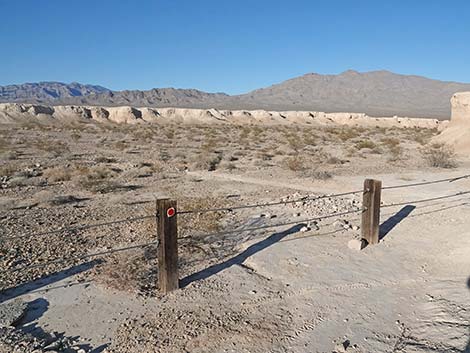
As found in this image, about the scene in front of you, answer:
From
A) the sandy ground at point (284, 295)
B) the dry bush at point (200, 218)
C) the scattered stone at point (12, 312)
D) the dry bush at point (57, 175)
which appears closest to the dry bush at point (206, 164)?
the dry bush at point (57, 175)

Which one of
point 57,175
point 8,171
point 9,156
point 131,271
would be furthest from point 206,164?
point 131,271

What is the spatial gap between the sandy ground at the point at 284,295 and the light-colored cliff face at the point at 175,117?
60.2m

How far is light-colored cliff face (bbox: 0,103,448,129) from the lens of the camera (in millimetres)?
66000

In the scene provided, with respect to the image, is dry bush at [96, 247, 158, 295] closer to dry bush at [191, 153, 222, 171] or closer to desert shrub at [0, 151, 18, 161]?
dry bush at [191, 153, 222, 171]

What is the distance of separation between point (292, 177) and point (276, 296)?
1026 cm

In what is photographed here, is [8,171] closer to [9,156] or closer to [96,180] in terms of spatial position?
[96,180]

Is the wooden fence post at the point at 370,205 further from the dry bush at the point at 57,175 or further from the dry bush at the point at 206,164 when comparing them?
the dry bush at the point at 206,164

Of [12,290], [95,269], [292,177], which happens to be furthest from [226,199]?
[12,290]

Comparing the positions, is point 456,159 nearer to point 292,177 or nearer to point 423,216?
point 292,177

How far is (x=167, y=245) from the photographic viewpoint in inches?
227

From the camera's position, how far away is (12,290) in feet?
19.3

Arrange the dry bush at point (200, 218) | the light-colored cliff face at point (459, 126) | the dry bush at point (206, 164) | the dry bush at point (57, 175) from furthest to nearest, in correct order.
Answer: the light-colored cliff face at point (459, 126) → the dry bush at point (206, 164) → the dry bush at point (57, 175) → the dry bush at point (200, 218)

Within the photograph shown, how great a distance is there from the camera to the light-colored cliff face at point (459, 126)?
27219 mm

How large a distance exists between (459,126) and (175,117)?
2118 inches
